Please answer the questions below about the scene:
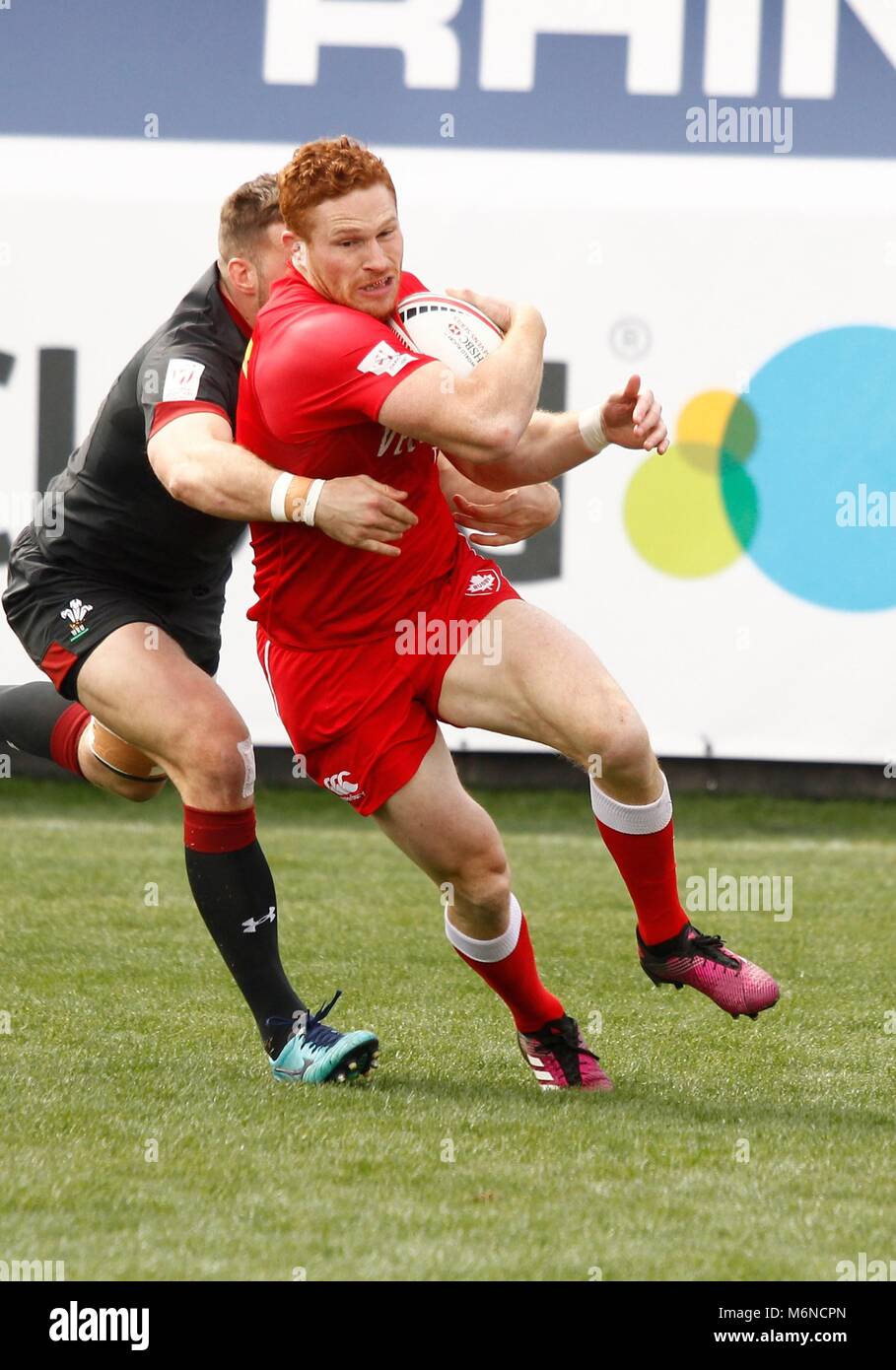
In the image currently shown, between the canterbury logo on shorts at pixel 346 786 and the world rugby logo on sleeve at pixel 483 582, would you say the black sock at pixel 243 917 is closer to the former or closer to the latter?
the canterbury logo on shorts at pixel 346 786

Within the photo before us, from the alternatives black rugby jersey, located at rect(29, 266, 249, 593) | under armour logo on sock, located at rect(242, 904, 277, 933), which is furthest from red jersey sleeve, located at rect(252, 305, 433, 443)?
under armour logo on sock, located at rect(242, 904, 277, 933)

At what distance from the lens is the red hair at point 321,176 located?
12.4ft

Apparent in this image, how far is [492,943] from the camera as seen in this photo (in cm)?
417

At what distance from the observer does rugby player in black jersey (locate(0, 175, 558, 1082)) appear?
377 centimetres

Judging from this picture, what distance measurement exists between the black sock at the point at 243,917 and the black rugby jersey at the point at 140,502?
0.70m

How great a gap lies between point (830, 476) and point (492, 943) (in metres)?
6.63

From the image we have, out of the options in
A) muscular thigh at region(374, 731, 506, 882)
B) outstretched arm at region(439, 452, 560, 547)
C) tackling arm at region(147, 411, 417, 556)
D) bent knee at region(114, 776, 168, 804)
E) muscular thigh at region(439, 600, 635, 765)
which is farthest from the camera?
bent knee at region(114, 776, 168, 804)

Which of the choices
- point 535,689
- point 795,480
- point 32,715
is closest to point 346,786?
point 535,689

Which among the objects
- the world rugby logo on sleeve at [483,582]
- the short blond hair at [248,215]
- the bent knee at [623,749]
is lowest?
the bent knee at [623,749]

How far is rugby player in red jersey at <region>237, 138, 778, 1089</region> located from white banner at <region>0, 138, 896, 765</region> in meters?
6.16

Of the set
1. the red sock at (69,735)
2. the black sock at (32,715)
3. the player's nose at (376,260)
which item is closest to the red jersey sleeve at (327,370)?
the player's nose at (376,260)

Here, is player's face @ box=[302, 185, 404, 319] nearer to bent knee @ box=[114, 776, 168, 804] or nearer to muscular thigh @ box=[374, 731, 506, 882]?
muscular thigh @ box=[374, 731, 506, 882]

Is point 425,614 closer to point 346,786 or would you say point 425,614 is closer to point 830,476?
point 346,786

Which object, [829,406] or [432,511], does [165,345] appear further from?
[829,406]
